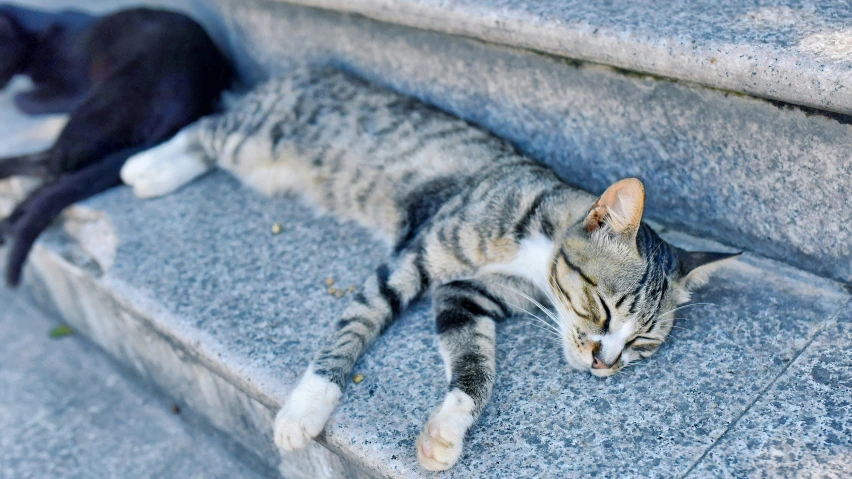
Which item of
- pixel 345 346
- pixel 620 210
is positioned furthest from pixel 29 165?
pixel 620 210

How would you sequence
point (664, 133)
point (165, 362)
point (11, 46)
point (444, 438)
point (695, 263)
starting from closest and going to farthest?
1. point (444, 438)
2. point (695, 263)
3. point (664, 133)
4. point (165, 362)
5. point (11, 46)

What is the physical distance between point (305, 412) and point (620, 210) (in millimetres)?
1045

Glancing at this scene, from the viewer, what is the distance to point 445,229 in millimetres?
2371

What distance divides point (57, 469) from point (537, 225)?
188cm

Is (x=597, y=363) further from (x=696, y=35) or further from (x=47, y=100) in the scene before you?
(x=47, y=100)

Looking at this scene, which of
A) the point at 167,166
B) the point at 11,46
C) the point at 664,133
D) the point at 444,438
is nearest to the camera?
the point at 444,438

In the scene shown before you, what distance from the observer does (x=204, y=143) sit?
3215mm

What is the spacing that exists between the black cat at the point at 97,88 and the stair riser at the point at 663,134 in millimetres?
835

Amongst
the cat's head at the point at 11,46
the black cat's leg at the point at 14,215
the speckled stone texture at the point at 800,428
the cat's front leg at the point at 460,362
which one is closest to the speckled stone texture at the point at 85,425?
the black cat's leg at the point at 14,215

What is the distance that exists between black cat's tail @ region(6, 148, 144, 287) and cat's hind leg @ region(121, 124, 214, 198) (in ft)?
0.35

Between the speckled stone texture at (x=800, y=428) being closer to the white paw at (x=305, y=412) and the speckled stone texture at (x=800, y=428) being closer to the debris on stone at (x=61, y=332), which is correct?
the white paw at (x=305, y=412)

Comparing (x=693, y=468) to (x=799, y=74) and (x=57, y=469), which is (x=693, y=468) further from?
(x=57, y=469)

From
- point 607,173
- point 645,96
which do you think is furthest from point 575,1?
point 607,173

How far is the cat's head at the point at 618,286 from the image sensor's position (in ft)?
6.45
